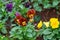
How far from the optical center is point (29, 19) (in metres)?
3.01

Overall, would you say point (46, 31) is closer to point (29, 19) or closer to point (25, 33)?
point (25, 33)

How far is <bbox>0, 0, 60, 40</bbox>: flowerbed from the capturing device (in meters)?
2.65

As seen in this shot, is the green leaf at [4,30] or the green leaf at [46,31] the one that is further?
the green leaf at [4,30]

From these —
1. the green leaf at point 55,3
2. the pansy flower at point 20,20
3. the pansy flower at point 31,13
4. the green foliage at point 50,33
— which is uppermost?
the green leaf at point 55,3

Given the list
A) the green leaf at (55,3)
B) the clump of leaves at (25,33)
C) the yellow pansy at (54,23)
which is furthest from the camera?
the green leaf at (55,3)

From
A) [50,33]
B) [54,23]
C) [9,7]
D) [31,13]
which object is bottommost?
[50,33]

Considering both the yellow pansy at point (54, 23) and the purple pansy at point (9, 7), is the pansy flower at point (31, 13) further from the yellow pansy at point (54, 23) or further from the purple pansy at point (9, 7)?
the yellow pansy at point (54, 23)

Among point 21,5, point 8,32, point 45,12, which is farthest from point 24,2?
point 8,32

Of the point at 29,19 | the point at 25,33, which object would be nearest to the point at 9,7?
the point at 29,19

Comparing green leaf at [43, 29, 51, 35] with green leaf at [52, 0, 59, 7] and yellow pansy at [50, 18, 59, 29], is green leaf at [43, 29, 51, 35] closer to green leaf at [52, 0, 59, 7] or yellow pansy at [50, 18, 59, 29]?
yellow pansy at [50, 18, 59, 29]

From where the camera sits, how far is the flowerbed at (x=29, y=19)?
2.65 metres

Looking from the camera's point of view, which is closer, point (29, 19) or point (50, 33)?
point (50, 33)

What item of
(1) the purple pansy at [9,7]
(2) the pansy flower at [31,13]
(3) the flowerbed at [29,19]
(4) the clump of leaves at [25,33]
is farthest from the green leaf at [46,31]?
(1) the purple pansy at [9,7]

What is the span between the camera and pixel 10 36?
276 centimetres
